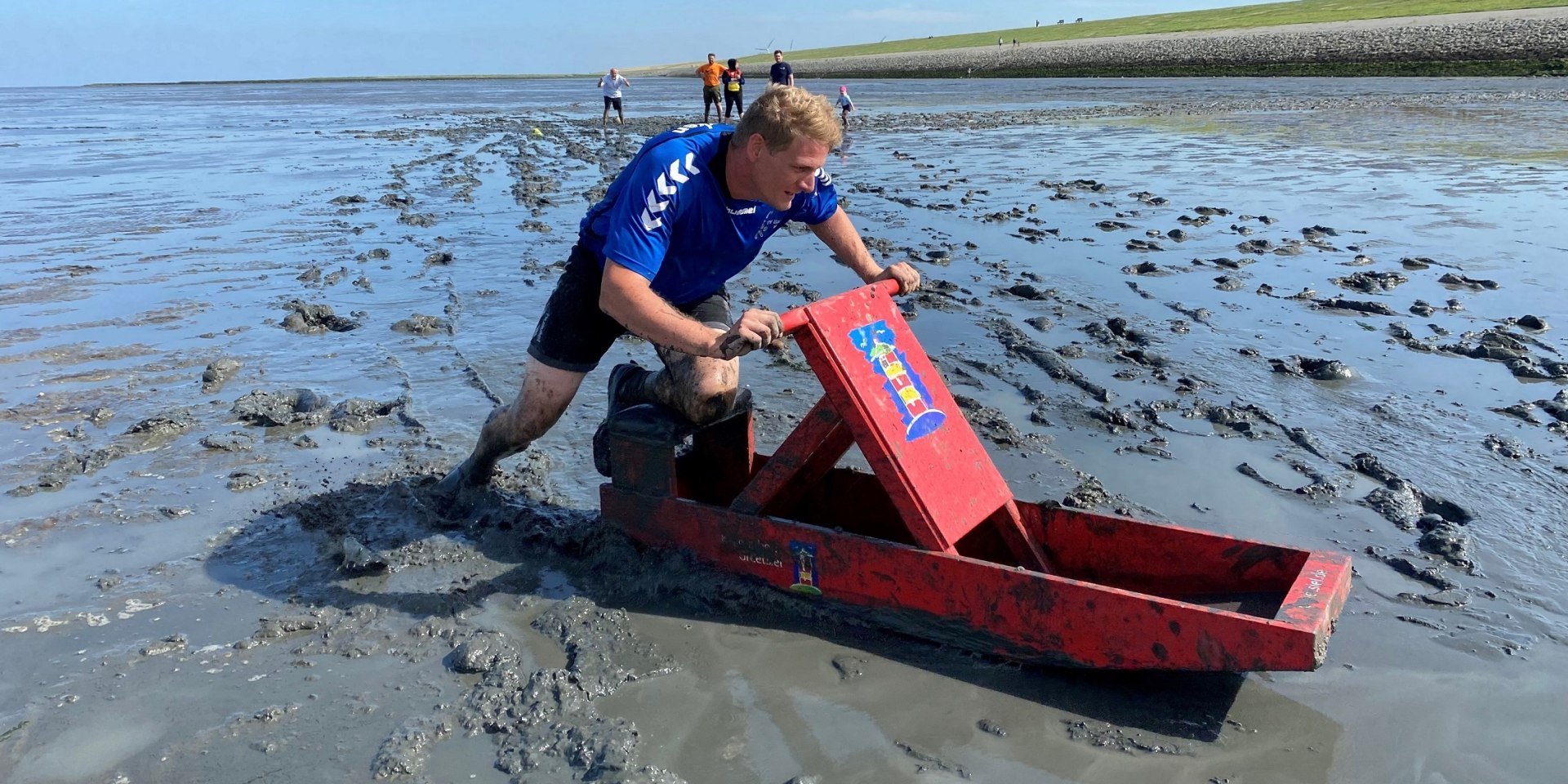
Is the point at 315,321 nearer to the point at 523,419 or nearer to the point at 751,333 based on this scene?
the point at 523,419

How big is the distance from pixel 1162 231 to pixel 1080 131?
39.1 feet

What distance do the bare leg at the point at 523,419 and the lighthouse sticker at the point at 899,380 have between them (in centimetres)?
123

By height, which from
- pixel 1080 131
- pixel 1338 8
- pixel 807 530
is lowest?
pixel 807 530

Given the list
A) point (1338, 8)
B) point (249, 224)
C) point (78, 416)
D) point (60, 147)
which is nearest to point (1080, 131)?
point (249, 224)

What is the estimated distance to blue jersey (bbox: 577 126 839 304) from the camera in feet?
11.4

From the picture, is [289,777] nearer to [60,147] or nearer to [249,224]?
[249,224]

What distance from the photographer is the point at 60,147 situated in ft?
75.7

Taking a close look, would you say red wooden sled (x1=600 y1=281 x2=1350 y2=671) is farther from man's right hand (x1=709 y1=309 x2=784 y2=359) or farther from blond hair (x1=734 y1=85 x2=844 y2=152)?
blond hair (x1=734 y1=85 x2=844 y2=152)

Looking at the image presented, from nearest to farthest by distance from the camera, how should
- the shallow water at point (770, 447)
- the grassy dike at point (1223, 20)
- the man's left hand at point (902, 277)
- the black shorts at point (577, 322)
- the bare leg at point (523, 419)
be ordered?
the shallow water at point (770, 447), the man's left hand at point (902, 277), the black shorts at point (577, 322), the bare leg at point (523, 419), the grassy dike at point (1223, 20)

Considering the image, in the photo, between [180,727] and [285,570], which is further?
[285,570]

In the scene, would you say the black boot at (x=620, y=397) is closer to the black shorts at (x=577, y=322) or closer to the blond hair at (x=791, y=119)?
the black shorts at (x=577, y=322)

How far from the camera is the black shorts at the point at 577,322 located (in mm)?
4059

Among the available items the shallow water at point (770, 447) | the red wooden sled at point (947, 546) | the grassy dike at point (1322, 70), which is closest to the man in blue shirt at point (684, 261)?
the red wooden sled at point (947, 546)

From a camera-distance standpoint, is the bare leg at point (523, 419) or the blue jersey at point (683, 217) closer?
the blue jersey at point (683, 217)
